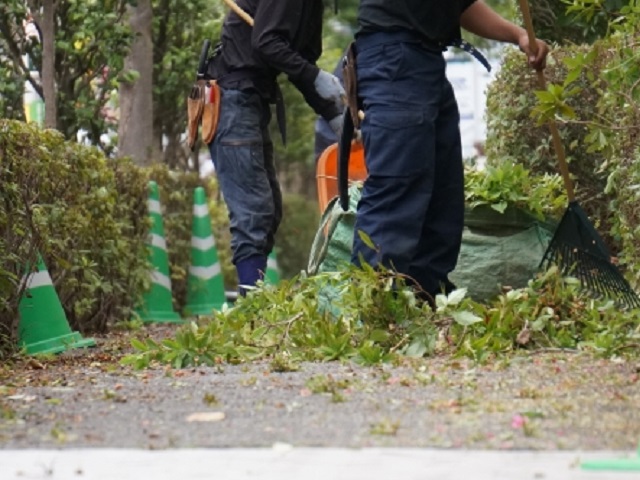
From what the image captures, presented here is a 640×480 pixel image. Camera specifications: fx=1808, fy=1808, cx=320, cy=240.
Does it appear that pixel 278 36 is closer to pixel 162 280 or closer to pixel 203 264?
pixel 162 280

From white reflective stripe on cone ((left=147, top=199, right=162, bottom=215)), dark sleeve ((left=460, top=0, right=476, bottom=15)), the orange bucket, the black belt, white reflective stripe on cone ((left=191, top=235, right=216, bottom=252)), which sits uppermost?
dark sleeve ((left=460, top=0, right=476, bottom=15))

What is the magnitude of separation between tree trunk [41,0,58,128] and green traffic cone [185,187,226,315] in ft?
8.89

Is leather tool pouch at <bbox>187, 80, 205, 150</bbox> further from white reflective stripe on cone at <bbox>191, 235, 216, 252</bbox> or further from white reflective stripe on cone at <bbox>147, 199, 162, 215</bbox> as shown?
white reflective stripe on cone at <bbox>191, 235, 216, 252</bbox>

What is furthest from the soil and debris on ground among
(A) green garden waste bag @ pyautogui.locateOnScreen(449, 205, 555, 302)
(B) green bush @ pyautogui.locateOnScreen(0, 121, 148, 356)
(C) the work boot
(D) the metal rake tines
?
(C) the work boot

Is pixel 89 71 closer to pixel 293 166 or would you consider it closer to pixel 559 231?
pixel 559 231

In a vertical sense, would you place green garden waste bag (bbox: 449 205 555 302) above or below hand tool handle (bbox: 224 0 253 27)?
below

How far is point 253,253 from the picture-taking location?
30.6 ft

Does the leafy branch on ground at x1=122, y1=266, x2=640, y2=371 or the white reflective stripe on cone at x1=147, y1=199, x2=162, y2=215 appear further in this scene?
the white reflective stripe on cone at x1=147, y1=199, x2=162, y2=215

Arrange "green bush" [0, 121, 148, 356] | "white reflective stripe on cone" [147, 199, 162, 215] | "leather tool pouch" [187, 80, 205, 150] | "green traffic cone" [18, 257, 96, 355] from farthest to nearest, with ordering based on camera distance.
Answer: "white reflective stripe on cone" [147, 199, 162, 215]
"leather tool pouch" [187, 80, 205, 150]
"green traffic cone" [18, 257, 96, 355]
"green bush" [0, 121, 148, 356]

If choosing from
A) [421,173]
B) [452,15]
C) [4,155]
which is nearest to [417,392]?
[421,173]

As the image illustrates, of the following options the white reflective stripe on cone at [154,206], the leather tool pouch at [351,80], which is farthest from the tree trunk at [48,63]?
the leather tool pouch at [351,80]

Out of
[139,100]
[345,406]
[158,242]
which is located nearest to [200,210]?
[139,100]

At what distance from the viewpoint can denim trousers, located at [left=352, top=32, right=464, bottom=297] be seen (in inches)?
288

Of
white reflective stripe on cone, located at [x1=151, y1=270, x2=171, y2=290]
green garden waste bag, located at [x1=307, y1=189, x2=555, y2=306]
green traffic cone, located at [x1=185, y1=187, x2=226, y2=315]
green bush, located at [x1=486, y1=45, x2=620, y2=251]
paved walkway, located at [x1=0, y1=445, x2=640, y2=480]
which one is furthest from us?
green traffic cone, located at [x1=185, y1=187, x2=226, y2=315]
